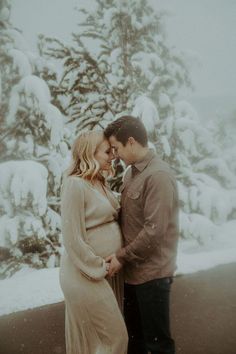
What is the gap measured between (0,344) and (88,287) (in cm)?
178

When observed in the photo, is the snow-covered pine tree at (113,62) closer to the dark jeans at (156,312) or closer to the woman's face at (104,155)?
the woman's face at (104,155)

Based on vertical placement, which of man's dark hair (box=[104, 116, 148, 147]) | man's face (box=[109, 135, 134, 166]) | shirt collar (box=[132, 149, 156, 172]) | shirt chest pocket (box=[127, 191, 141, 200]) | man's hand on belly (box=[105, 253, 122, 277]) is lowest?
man's hand on belly (box=[105, 253, 122, 277])

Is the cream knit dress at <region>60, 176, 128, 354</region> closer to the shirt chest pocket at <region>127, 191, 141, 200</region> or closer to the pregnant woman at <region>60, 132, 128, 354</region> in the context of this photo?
the pregnant woman at <region>60, 132, 128, 354</region>

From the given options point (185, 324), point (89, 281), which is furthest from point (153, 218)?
point (185, 324)

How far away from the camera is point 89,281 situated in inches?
90.0

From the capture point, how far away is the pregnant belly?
2.31 m

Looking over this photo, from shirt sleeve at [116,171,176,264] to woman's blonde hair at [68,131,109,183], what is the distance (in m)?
0.40

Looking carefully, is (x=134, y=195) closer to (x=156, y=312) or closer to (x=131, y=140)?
(x=131, y=140)

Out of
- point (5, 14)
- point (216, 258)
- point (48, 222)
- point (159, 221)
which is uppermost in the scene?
point (5, 14)

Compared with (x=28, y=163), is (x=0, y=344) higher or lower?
lower

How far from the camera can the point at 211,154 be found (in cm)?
866

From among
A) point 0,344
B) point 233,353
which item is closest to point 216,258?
point 233,353

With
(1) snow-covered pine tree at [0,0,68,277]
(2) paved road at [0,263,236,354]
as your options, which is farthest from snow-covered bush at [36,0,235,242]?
(2) paved road at [0,263,236,354]

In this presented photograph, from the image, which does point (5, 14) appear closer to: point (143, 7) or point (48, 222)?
point (143, 7)
